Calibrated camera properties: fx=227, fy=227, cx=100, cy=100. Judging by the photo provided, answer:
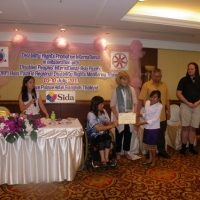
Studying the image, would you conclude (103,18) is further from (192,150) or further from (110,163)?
(192,150)

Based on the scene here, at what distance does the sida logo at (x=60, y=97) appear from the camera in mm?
5074

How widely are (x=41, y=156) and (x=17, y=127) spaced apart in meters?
0.48

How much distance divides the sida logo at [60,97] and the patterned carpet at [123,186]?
6.74 ft

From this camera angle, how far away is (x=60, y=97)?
5094 mm

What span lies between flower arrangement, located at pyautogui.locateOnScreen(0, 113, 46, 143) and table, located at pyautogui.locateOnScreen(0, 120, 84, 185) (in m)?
0.08

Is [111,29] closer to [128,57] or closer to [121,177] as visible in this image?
[128,57]

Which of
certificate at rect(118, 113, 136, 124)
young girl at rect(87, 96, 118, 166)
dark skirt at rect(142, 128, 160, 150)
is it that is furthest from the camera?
dark skirt at rect(142, 128, 160, 150)

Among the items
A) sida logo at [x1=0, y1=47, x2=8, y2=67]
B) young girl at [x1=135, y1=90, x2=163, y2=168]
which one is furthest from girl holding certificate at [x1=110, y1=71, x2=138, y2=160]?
sida logo at [x1=0, y1=47, x2=8, y2=67]

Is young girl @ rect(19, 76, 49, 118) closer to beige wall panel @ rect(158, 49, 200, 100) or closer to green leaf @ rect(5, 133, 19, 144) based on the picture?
green leaf @ rect(5, 133, 19, 144)

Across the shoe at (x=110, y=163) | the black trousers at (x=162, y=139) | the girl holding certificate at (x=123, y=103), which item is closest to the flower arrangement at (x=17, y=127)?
the shoe at (x=110, y=163)

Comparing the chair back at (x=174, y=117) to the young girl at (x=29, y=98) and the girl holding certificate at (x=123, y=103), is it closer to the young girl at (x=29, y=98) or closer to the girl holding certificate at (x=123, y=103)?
the girl holding certificate at (x=123, y=103)

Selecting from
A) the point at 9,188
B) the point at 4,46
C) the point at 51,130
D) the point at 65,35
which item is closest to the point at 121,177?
the point at 51,130

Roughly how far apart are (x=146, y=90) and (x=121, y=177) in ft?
5.10

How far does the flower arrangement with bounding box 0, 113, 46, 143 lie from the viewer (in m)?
2.72
